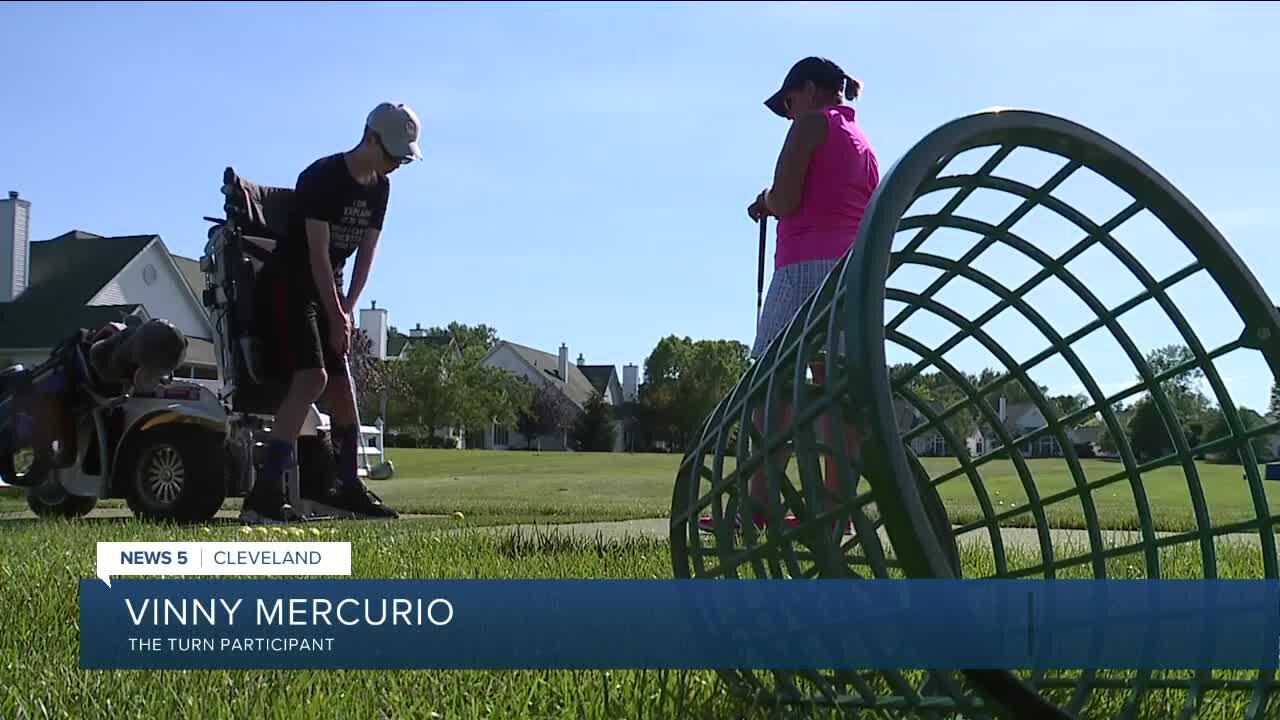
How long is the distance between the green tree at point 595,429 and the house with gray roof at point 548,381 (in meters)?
1.68

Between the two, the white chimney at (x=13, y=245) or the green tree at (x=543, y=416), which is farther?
the green tree at (x=543, y=416)

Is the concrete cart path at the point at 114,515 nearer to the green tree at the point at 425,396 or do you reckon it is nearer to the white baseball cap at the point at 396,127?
the white baseball cap at the point at 396,127

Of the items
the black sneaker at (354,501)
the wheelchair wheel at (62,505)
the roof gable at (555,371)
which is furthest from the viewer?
the roof gable at (555,371)

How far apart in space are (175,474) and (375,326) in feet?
203

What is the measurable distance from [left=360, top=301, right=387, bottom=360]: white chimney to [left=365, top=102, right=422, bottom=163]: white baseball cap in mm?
56285

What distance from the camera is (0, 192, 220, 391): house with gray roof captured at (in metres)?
32.2

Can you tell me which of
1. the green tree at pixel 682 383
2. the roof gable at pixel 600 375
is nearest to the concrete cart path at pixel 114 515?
the green tree at pixel 682 383

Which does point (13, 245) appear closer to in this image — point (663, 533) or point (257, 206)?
point (257, 206)

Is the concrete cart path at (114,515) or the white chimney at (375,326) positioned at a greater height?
the white chimney at (375,326)

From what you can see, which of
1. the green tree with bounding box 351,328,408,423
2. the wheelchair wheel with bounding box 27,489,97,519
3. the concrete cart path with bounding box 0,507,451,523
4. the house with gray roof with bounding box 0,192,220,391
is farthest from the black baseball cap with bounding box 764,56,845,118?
the green tree with bounding box 351,328,408,423

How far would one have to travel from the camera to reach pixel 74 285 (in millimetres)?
33656

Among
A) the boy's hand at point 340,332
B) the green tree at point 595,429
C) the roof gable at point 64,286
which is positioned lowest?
the green tree at point 595,429

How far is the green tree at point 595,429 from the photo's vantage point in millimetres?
74438

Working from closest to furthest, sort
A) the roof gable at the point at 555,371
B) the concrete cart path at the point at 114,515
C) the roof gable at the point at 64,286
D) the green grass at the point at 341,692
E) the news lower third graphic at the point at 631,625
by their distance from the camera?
the news lower third graphic at the point at 631,625 → the green grass at the point at 341,692 → the concrete cart path at the point at 114,515 → the roof gable at the point at 64,286 → the roof gable at the point at 555,371
